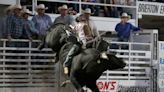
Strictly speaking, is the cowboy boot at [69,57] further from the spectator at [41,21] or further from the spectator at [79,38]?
the spectator at [41,21]

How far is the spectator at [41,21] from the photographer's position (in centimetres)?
1509

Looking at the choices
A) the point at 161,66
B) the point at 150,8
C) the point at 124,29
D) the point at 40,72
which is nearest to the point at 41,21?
the point at 40,72

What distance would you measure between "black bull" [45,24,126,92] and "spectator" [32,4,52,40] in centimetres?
47

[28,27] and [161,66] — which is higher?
[28,27]

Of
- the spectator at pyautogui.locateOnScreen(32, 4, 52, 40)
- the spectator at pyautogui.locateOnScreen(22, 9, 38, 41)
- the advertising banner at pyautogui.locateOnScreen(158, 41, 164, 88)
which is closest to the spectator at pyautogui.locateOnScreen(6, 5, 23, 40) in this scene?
the spectator at pyautogui.locateOnScreen(22, 9, 38, 41)

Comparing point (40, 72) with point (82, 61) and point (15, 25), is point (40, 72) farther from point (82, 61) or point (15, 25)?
point (82, 61)

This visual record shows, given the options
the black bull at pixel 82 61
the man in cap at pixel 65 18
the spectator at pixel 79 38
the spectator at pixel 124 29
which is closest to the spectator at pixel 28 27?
the black bull at pixel 82 61

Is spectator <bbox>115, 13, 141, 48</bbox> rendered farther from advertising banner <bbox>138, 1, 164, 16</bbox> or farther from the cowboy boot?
the cowboy boot

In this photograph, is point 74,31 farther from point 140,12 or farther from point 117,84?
point 140,12

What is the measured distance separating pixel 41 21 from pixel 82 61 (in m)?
2.11

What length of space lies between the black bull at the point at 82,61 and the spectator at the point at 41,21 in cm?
47

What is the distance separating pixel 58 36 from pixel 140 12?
5670 mm

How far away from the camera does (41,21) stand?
598 inches

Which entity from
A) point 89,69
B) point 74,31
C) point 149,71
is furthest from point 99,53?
point 149,71
